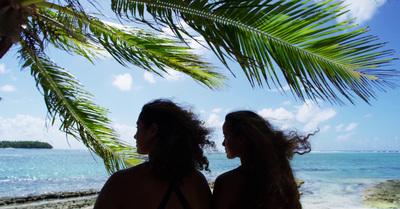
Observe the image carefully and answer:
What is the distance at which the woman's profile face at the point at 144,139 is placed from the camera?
5.44 ft

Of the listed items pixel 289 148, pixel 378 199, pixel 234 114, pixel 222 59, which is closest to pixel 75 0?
pixel 222 59

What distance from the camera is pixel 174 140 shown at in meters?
1.65

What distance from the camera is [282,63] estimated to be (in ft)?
8.29

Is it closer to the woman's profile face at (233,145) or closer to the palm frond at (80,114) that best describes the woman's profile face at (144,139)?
the woman's profile face at (233,145)

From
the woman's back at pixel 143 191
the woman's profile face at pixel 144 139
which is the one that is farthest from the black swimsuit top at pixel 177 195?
the woman's profile face at pixel 144 139

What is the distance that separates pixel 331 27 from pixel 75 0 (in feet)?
6.34

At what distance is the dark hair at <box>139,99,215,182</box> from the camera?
1.57 meters

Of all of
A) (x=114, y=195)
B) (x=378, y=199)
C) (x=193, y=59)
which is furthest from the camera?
(x=378, y=199)

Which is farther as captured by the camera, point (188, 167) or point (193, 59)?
point (193, 59)

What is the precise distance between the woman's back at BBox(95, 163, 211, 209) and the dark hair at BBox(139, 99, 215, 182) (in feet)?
0.15

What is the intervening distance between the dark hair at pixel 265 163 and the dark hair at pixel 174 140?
0.75 ft

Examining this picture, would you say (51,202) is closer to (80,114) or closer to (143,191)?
(80,114)

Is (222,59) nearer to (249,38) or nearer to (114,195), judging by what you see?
(249,38)

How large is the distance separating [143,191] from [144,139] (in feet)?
0.97
